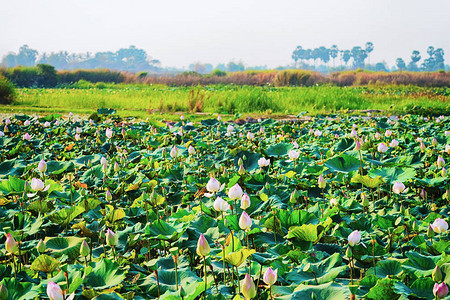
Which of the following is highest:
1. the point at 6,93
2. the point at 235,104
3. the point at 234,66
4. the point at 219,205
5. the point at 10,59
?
the point at 10,59

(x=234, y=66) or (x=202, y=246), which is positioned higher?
(x=234, y=66)

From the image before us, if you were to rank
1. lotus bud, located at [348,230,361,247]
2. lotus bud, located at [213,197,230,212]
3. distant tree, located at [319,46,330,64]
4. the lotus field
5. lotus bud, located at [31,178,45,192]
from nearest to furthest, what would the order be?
the lotus field → lotus bud, located at [348,230,361,247] → lotus bud, located at [213,197,230,212] → lotus bud, located at [31,178,45,192] → distant tree, located at [319,46,330,64]

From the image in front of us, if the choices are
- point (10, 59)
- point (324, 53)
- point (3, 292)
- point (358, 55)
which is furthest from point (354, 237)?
point (10, 59)

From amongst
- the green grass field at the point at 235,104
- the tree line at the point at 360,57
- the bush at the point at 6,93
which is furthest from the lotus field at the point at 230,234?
the tree line at the point at 360,57

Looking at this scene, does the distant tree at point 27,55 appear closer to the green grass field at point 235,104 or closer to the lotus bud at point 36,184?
the green grass field at point 235,104

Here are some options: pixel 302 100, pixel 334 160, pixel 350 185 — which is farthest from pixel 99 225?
pixel 302 100

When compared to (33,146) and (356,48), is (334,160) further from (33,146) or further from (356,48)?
(356,48)

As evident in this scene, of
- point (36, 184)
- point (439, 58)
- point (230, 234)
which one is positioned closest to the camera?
point (230, 234)

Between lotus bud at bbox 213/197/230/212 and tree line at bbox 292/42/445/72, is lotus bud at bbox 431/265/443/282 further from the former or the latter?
tree line at bbox 292/42/445/72

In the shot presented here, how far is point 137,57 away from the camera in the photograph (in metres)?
141

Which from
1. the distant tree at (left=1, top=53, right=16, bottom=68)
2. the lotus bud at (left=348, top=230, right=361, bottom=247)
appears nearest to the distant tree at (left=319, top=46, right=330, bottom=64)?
the distant tree at (left=1, top=53, right=16, bottom=68)

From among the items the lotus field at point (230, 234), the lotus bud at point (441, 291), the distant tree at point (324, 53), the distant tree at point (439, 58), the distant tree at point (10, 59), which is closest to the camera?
the lotus bud at point (441, 291)

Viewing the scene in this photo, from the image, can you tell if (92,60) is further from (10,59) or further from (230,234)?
(230,234)

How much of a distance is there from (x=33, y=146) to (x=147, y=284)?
363cm
